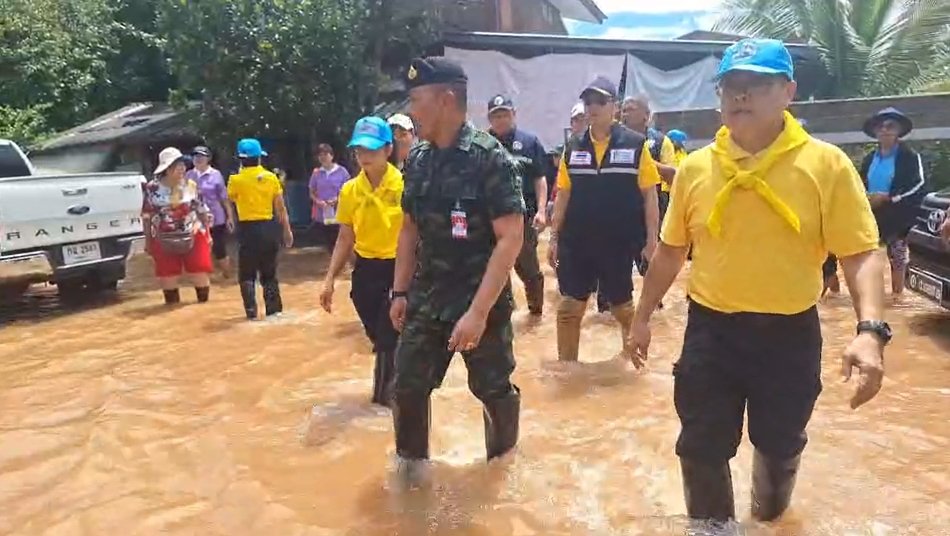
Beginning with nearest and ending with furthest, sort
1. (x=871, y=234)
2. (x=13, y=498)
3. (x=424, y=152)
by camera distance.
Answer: (x=871, y=234), (x=424, y=152), (x=13, y=498)

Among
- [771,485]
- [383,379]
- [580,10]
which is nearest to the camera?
[771,485]

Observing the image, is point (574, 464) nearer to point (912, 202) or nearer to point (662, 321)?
point (662, 321)

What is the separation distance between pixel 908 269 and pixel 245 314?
19.8ft

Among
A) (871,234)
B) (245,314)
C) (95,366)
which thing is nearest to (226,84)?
(245,314)

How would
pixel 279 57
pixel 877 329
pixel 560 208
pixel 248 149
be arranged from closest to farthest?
pixel 877 329, pixel 560 208, pixel 248 149, pixel 279 57

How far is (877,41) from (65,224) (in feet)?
55.4

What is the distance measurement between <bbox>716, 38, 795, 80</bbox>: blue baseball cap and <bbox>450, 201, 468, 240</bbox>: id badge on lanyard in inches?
48.1

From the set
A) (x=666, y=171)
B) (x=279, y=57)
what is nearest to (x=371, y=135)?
(x=666, y=171)

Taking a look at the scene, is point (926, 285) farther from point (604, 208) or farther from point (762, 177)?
point (762, 177)

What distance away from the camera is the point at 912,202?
762 cm

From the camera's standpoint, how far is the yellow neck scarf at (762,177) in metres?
2.83

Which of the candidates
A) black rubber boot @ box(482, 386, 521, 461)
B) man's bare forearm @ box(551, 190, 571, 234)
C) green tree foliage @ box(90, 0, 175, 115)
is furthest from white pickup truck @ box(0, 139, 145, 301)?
green tree foliage @ box(90, 0, 175, 115)

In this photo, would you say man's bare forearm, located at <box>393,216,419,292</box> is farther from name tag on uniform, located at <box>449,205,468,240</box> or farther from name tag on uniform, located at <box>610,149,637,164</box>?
name tag on uniform, located at <box>610,149,637,164</box>

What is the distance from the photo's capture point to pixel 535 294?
26.2 feet
